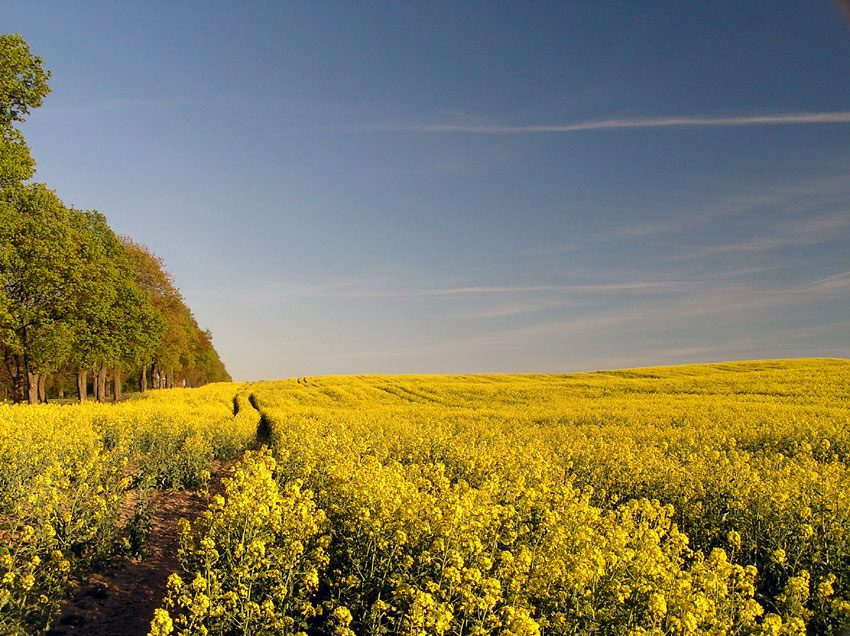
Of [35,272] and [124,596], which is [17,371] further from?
[124,596]

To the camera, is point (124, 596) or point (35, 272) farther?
point (35, 272)

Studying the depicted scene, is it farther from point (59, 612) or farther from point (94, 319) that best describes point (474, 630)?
point (94, 319)

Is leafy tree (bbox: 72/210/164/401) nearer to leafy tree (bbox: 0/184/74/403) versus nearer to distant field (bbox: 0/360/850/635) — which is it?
leafy tree (bbox: 0/184/74/403)

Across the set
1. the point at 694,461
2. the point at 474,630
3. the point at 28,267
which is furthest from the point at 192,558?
the point at 28,267

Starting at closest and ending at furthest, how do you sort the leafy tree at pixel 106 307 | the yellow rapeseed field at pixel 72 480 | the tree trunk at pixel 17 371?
1. the yellow rapeseed field at pixel 72 480
2. the leafy tree at pixel 106 307
3. the tree trunk at pixel 17 371

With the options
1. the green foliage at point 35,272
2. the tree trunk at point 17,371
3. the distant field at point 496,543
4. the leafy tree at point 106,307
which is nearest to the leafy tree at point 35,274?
the green foliage at point 35,272

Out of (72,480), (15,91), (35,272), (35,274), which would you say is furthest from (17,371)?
(72,480)

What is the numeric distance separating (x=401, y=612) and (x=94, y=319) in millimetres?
30378

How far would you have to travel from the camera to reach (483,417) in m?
23.0

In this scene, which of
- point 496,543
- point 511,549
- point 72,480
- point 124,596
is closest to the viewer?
point 496,543

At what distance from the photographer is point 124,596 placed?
7863 mm

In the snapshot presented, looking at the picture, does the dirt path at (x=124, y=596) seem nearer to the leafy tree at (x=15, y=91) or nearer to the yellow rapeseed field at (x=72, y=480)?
the yellow rapeseed field at (x=72, y=480)

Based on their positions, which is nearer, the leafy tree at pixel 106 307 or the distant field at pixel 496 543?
the distant field at pixel 496 543

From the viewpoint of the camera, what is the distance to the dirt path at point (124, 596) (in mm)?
6898
